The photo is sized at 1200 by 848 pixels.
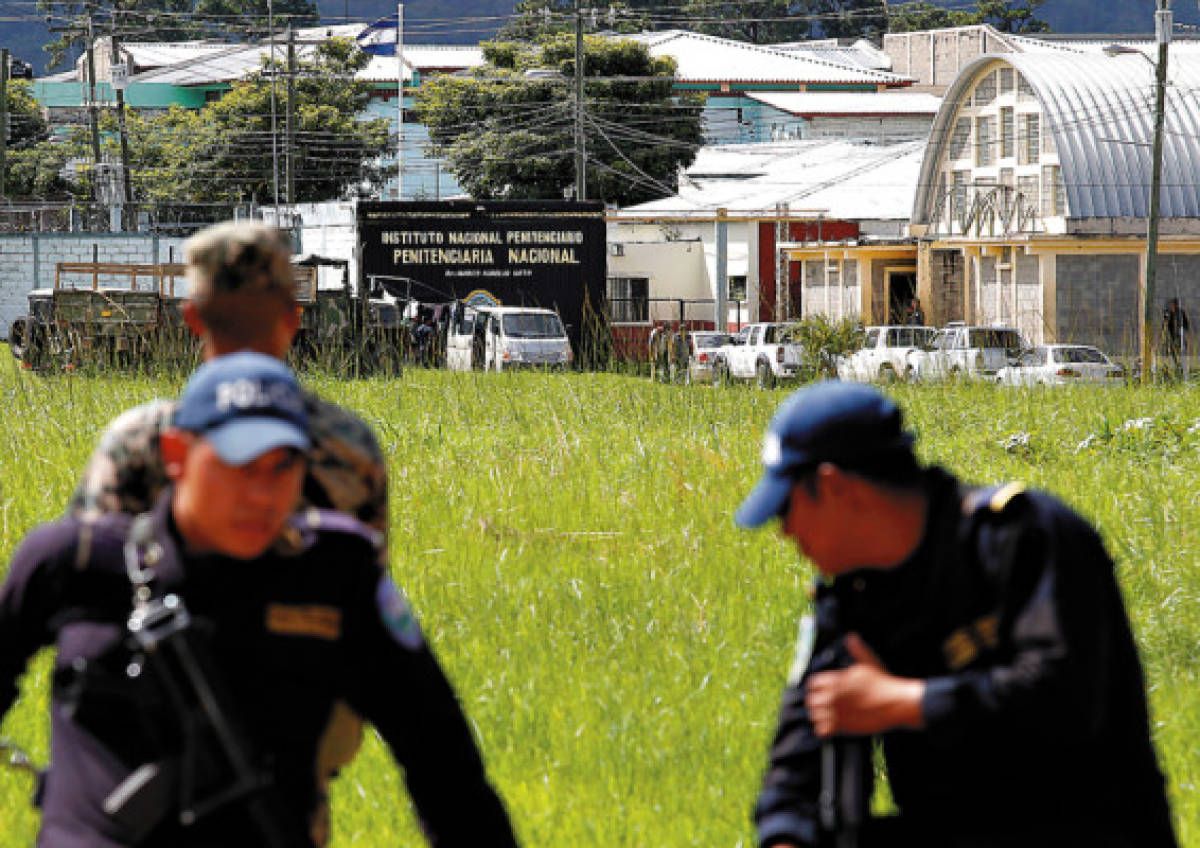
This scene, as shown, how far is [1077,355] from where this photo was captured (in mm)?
24297

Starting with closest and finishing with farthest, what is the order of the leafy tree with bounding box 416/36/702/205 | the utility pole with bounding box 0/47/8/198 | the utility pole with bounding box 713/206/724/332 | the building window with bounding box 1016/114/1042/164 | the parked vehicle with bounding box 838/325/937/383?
1. the parked vehicle with bounding box 838/325/937/383
2. the building window with bounding box 1016/114/1042/164
3. the utility pole with bounding box 713/206/724/332
4. the utility pole with bounding box 0/47/8/198
5. the leafy tree with bounding box 416/36/702/205

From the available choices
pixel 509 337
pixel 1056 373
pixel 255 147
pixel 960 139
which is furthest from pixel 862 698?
pixel 255 147

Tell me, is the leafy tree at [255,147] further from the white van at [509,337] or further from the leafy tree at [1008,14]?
the leafy tree at [1008,14]

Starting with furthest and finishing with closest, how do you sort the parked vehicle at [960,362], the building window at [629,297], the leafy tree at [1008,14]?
the leafy tree at [1008,14]
the building window at [629,297]
the parked vehicle at [960,362]

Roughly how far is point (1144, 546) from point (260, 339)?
681cm

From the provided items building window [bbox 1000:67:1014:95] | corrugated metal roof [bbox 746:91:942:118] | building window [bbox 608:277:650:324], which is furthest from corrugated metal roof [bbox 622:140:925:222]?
corrugated metal roof [bbox 746:91:942:118]

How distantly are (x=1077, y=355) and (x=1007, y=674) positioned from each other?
890 inches

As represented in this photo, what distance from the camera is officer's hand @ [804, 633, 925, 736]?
104 inches

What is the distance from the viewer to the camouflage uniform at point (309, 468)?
2924 millimetres

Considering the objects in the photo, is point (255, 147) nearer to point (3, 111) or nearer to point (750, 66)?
point (3, 111)

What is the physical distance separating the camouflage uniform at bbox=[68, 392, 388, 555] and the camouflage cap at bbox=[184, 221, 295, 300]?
0.68 ft

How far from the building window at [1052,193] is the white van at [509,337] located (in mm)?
12044

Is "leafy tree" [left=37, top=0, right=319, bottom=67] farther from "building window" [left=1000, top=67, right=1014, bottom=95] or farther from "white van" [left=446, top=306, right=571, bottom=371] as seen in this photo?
"white van" [left=446, top=306, right=571, bottom=371]

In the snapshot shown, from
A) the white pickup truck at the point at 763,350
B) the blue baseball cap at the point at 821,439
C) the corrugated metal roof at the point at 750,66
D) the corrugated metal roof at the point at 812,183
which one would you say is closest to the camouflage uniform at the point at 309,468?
the blue baseball cap at the point at 821,439
